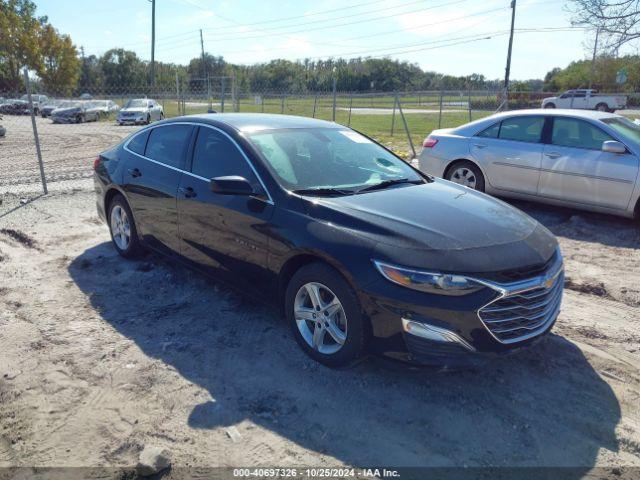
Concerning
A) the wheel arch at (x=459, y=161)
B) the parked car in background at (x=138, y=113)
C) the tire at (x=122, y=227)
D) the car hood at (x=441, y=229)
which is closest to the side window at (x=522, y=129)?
the wheel arch at (x=459, y=161)

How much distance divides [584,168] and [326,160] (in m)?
4.48

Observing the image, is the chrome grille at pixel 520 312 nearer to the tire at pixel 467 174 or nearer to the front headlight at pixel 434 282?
the front headlight at pixel 434 282

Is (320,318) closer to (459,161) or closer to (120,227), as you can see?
(120,227)

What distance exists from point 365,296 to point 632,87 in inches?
1833

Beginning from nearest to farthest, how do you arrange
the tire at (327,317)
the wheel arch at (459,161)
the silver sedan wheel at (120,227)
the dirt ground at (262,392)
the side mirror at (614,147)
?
the dirt ground at (262,392) → the tire at (327,317) → the silver sedan wheel at (120,227) → the side mirror at (614,147) → the wheel arch at (459,161)

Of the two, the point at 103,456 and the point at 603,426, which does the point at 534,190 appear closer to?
the point at 603,426

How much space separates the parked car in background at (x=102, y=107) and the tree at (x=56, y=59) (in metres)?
26.6

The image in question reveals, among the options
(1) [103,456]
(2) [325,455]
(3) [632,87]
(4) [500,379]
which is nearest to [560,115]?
(4) [500,379]

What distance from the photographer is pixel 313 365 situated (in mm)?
3619

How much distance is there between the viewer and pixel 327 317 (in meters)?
3.50

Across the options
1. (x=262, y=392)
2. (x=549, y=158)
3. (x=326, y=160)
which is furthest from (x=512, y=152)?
(x=262, y=392)

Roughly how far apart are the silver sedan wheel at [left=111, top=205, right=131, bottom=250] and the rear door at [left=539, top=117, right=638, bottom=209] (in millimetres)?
5623

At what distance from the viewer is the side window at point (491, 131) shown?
818cm

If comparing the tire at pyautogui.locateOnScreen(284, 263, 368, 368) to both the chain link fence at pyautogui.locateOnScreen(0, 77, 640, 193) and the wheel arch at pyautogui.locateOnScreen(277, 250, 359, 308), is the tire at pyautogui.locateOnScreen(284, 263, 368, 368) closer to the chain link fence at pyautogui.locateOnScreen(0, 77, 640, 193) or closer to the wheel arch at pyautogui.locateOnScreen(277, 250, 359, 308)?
the wheel arch at pyautogui.locateOnScreen(277, 250, 359, 308)
